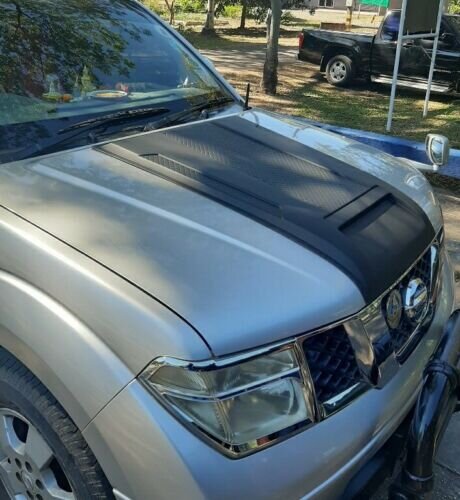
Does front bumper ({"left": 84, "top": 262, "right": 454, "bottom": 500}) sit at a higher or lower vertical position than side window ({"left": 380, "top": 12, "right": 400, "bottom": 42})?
lower

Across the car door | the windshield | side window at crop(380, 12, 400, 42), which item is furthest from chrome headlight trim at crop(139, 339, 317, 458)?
side window at crop(380, 12, 400, 42)

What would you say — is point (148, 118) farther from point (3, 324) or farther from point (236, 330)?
point (236, 330)

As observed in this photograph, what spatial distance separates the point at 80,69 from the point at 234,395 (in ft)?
6.08

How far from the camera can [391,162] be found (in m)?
2.90

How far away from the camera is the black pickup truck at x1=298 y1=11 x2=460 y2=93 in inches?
458

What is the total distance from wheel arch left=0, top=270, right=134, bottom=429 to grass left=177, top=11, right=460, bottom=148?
7.25 metres

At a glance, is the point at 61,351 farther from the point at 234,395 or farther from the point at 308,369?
the point at 308,369

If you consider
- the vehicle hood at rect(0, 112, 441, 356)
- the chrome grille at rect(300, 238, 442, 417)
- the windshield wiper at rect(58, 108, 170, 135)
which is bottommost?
the chrome grille at rect(300, 238, 442, 417)

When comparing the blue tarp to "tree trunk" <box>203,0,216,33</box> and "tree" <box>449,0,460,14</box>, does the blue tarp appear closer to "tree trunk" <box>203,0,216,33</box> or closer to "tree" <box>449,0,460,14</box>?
"tree trunk" <box>203,0,216,33</box>

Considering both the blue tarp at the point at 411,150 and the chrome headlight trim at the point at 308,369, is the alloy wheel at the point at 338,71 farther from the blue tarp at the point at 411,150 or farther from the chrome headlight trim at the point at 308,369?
the chrome headlight trim at the point at 308,369

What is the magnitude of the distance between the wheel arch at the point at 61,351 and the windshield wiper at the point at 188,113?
3.72ft

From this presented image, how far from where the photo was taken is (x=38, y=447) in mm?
1922

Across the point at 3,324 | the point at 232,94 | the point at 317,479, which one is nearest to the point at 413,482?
the point at 317,479

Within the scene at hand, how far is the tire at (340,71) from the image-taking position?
12.6 meters
